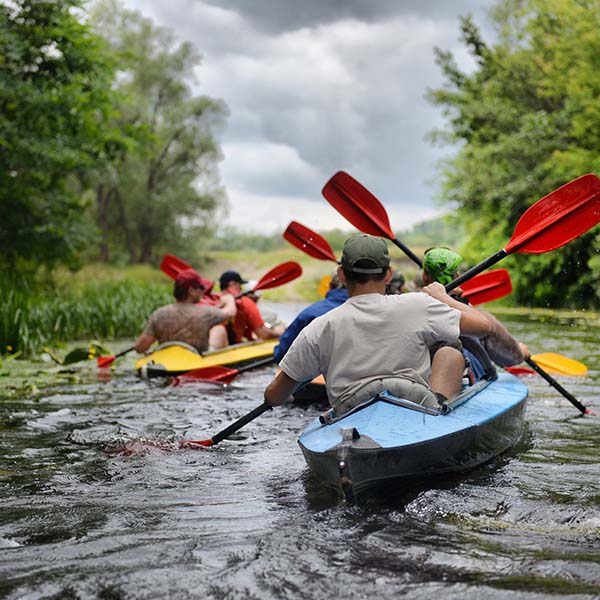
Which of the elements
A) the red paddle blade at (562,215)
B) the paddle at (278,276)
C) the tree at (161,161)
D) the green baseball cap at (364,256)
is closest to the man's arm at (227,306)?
the paddle at (278,276)

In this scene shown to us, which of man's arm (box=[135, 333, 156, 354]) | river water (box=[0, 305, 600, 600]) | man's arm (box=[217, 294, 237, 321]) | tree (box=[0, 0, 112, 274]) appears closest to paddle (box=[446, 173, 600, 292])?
river water (box=[0, 305, 600, 600])

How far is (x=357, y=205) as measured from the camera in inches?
226

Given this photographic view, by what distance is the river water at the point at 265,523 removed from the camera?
2527 mm

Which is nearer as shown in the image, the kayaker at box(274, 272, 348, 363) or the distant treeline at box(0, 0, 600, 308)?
the kayaker at box(274, 272, 348, 363)

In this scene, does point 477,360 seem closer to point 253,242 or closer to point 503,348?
point 503,348

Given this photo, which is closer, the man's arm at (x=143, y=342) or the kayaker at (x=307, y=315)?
the kayaker at (x=307, y=315)

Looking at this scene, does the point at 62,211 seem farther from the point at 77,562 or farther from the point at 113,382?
the point at 77,562

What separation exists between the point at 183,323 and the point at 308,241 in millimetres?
2113

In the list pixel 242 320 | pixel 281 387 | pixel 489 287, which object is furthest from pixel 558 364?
pixel 281 387

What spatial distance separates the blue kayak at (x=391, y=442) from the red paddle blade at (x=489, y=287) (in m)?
2.64

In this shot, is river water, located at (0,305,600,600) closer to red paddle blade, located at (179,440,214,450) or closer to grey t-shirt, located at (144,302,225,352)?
red paddle blade, located at (179,440,214,450)

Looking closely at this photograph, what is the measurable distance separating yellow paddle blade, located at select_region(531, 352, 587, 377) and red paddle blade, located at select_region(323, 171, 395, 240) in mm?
2546

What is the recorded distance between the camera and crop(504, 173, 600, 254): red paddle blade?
512cm

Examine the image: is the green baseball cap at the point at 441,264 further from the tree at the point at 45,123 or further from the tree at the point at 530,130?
the tree at the point at 530,130
